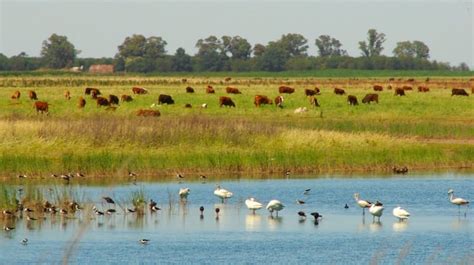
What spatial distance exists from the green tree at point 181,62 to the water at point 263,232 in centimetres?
15016

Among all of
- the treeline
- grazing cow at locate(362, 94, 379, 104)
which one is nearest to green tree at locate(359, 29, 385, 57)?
the treeline

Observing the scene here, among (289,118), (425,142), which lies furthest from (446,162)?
(289,118)

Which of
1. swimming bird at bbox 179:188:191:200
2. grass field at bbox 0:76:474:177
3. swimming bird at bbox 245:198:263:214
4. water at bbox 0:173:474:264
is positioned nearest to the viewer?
water at bbox 0:173:474:264

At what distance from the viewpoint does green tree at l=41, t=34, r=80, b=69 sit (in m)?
188

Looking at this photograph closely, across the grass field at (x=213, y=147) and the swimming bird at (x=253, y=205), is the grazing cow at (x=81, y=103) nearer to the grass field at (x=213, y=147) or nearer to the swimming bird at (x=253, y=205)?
the grass field at (x=213, y=147)

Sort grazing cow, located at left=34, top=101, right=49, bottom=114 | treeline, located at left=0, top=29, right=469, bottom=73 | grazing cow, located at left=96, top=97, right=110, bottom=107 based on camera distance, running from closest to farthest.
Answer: grazing cow, located at left=34, top=101, right=49, bottom=114 → grazing cow, located at left=96, top=97, right=110, bottom=107 → treeline, located at left=0, top=29, right=469, bottom=73

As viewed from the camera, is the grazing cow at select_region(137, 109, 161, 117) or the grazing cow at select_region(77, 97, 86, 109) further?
the grazing cow at select_region(77, 97, 86, 109)

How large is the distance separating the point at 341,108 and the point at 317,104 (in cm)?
146

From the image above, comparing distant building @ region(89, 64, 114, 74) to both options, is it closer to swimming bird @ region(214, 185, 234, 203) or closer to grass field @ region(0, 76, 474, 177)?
grass field @ region(0, 76, 474, 177)

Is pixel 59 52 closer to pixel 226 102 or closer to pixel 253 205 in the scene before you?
pixel 226 102

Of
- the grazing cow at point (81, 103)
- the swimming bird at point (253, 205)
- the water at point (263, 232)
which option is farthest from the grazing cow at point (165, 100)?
the swimming bird at point (253, 205)

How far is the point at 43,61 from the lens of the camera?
186750 millimetres

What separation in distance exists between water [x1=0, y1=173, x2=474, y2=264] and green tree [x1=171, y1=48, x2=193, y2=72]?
5912 inches

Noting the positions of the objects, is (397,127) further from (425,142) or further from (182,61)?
(182,61)
